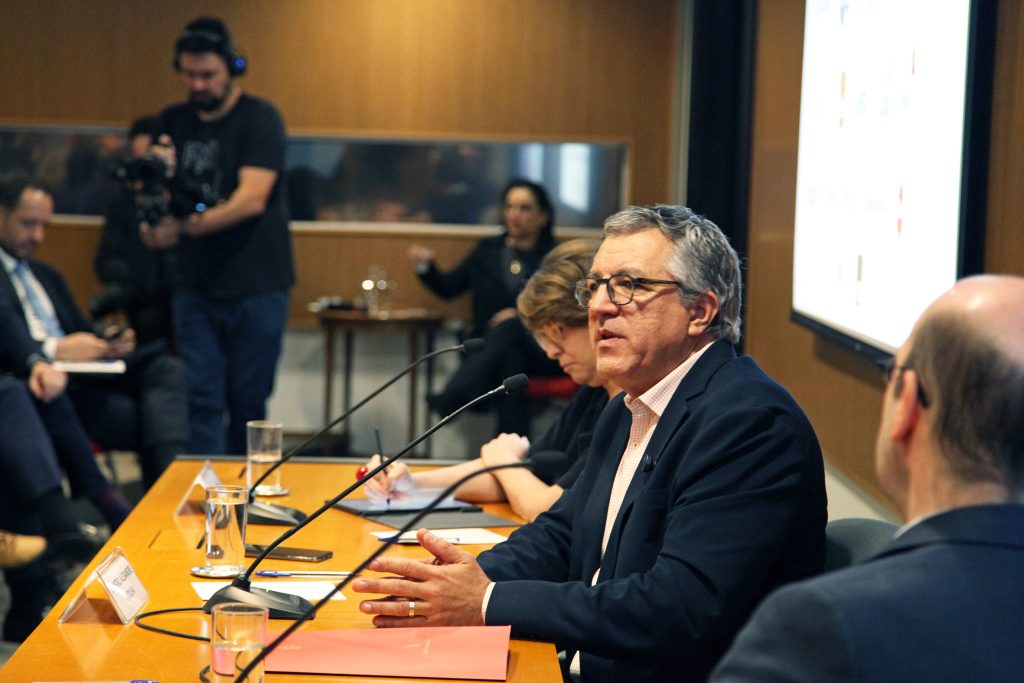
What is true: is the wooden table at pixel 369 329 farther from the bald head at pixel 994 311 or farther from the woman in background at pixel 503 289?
the bald head at pixel 994 311

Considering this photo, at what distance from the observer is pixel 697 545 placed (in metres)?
1.66

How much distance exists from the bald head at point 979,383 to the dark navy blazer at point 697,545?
0.66m

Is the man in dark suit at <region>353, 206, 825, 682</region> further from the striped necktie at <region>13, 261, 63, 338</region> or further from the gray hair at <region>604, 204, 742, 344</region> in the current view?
the striped necktie at <region>13, 261, 63, 338</region>

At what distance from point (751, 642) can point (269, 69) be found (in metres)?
5.88

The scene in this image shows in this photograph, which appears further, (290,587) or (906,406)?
(290,587)

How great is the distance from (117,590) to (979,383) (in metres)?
1.22

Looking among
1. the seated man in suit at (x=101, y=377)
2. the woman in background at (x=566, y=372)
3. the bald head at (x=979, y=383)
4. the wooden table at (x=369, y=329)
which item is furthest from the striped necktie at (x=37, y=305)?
the bald head at (x=979, y=383)

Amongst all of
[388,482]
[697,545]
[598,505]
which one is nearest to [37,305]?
[388,482]

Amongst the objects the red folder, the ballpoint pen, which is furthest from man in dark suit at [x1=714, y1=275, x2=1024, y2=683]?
the ballpoint pen

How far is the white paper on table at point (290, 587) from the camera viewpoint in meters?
1.87

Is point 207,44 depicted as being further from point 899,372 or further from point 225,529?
point 899,372

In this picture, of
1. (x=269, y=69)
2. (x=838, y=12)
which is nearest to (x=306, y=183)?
(x=269, y=69)

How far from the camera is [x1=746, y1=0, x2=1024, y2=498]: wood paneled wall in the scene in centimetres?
243

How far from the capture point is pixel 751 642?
1034 millimetres
